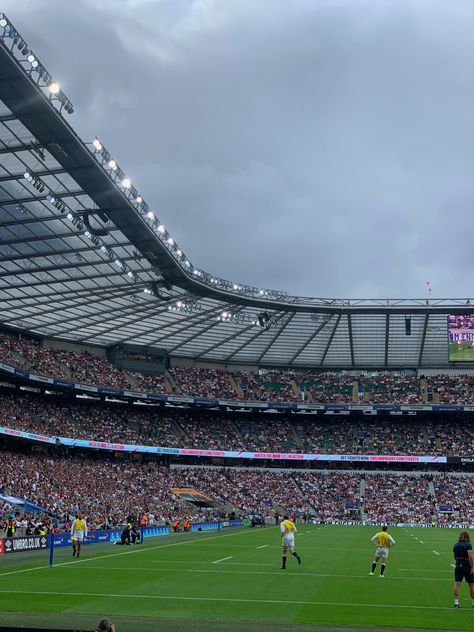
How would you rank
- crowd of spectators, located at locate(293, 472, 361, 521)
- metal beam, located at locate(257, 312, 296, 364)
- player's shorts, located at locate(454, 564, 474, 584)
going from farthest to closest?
1. crowd of spectators, located at locate(293, 472, 361, 521)
2. metal beam, located at locate(257, 312, 296, 364)
3. player's shorts, located at locate(454, 564, 474, 584)

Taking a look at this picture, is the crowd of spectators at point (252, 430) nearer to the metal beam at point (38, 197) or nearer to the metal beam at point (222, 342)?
the metal beam at point (222, 342)

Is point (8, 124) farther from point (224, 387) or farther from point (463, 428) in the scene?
point (463, 428)

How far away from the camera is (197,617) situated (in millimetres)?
15133

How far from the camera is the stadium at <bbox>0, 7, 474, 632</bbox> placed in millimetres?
19844

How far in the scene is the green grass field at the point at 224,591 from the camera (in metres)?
14.8

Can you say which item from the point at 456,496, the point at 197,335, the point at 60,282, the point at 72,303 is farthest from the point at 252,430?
the point at 60,282

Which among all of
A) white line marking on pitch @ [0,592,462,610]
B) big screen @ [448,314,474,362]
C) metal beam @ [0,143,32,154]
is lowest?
white line marking on pitch @ [0,592,462,610]

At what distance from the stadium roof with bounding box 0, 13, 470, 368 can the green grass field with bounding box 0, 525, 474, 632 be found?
1826 centimetres

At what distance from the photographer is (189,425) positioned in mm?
82312

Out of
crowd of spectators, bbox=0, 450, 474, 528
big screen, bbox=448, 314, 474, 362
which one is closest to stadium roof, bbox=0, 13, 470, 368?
big screen, bbox=448, 314, 474, 362

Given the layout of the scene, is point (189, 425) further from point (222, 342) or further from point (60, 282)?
point (60, 282)

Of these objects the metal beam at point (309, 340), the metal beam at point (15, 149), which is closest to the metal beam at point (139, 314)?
the metal beam at point (309, 340)

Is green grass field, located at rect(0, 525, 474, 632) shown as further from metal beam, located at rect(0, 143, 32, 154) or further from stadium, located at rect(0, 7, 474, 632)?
metal beam, located at rect(0, 143, 32, 154)

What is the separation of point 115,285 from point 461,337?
3624cm
